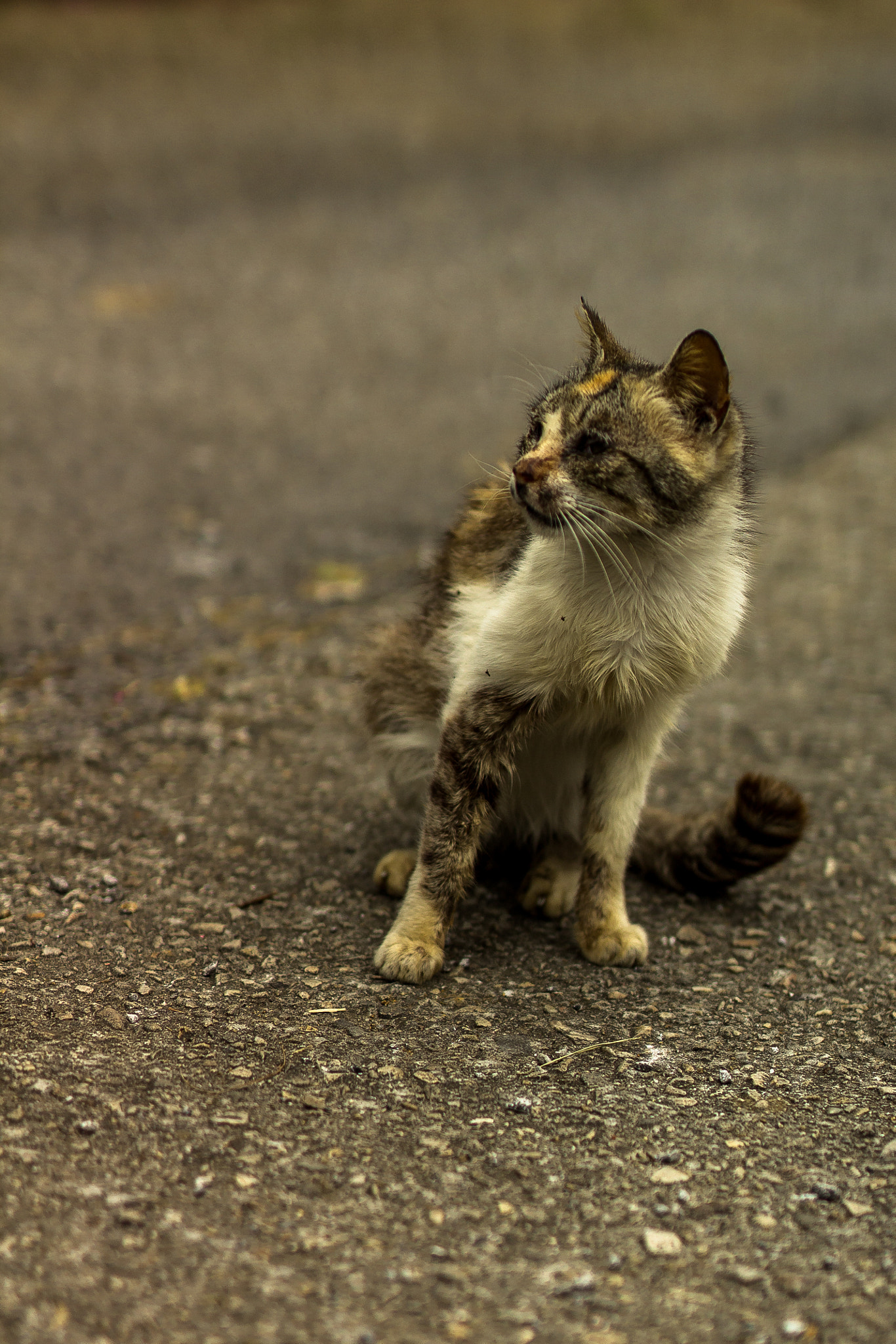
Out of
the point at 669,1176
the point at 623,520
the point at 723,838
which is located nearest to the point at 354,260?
the point at 723,838

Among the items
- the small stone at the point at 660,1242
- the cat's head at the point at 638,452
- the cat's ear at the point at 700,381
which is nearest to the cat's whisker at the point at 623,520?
the cat's head at the point at 638,452

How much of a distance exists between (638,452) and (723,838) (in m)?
1.12

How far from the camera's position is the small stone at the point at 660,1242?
2309 mm

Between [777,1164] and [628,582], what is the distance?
1.28 m

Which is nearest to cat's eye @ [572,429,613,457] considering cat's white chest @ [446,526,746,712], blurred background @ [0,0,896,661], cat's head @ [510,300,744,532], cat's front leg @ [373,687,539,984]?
cat's head @ [510,300,744,532]

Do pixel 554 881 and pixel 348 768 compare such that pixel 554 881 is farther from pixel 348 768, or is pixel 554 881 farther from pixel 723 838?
pixel 348 768

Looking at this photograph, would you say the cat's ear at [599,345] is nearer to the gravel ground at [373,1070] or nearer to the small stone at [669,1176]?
the gravel ground at [373,1070]

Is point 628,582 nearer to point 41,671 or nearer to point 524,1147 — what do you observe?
point 524,1147

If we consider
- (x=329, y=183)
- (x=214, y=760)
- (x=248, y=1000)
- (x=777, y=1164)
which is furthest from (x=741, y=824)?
(x=329, y=183)

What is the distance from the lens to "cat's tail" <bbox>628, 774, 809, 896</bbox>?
3.28 metres

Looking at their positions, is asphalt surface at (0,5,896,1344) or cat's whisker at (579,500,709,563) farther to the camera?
cat's whisker at (579,500,709,563)

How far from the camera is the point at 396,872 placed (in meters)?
3.52

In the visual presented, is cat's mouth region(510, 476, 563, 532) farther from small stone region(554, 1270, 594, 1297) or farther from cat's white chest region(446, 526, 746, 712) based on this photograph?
small stone region(554, 1270, 594, 1297)

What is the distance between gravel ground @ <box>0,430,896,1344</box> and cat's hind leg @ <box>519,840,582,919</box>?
59mm
